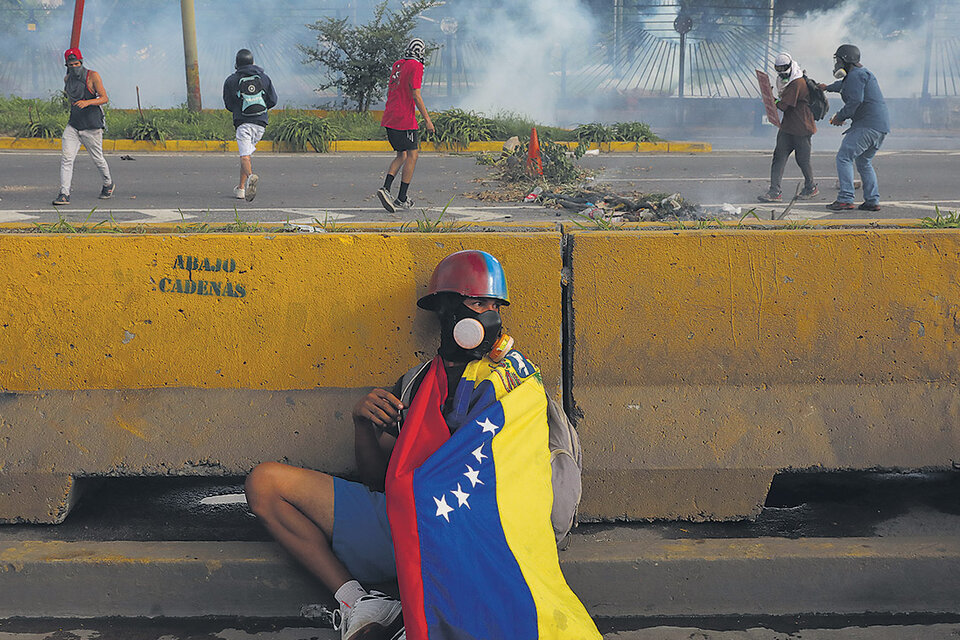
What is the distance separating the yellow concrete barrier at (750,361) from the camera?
3.54 meters

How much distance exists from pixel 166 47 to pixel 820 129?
22.1 meters

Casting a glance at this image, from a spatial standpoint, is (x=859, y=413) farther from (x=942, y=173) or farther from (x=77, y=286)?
(x=942, y=173)

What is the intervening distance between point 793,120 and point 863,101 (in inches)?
41.5

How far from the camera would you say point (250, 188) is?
10.6 metres

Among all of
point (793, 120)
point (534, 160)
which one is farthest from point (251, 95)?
point (793, 120)

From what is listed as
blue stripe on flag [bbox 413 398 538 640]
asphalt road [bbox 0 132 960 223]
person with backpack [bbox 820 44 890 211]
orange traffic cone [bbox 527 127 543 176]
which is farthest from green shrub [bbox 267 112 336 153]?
blue stripe on flag [bbox 413 398 538 640]

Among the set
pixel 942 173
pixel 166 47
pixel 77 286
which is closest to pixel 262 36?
pixel 166 47

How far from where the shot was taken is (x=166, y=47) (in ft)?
109

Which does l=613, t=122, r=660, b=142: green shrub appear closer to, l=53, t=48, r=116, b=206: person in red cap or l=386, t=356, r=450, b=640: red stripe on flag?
l=53, t=48, r=116, b=206: person in red cap

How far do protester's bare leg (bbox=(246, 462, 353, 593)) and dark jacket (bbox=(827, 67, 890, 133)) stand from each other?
8035 mm

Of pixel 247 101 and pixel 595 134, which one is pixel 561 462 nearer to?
pixel 247 101

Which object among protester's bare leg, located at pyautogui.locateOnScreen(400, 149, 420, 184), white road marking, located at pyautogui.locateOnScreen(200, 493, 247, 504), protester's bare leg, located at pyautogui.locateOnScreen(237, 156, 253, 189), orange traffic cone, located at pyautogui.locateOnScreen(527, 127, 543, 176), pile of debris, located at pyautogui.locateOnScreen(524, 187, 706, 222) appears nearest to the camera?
white road marking, located at pyautogui.locateOnScreen(200, 493, 247, 504)

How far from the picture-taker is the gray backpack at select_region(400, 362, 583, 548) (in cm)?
312

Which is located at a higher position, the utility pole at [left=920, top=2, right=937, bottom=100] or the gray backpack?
the utility pole at [left=920, top=2, right=937, bottom=100]
